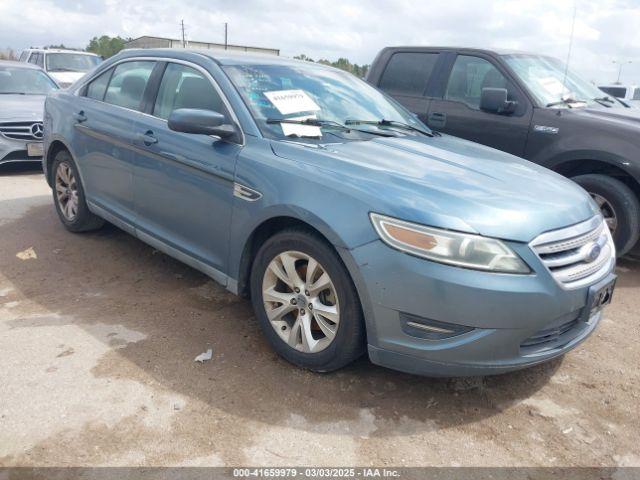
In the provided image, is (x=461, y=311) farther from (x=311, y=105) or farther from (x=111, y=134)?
(x=111, y=134)

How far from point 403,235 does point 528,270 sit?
571 mm

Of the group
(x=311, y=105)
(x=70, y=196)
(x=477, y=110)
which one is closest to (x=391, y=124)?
(x=311, y=105)

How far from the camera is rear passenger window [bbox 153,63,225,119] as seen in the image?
3.53 meters

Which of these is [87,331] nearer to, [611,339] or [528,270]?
[528,270]

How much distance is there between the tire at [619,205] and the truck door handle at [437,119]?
153 centimetres

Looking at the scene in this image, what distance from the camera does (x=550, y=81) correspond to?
17.9 ft

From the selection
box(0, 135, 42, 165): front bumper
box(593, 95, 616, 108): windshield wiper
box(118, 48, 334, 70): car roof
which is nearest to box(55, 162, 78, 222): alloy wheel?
box(118, 48, 334, 70): car roof

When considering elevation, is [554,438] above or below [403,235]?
below

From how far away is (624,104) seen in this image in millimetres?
5918

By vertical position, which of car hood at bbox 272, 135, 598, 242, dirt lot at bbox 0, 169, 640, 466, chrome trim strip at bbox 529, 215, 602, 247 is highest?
car hood at bbox 272, 135, 598, 242

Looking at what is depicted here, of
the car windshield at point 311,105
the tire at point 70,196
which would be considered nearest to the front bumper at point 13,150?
the tire at point 70,196

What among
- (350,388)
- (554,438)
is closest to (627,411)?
(554,438)

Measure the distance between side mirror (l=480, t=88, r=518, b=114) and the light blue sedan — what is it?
1334 millimetres

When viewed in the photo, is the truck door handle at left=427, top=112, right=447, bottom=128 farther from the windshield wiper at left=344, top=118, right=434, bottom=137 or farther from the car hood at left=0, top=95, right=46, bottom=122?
the car hood at left=0, top=95, right=46, bottom=122
